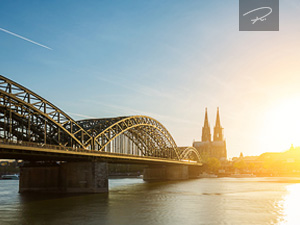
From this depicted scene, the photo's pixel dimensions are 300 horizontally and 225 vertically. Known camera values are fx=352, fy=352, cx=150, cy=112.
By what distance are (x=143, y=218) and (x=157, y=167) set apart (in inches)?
4580

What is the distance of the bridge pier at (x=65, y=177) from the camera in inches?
2857

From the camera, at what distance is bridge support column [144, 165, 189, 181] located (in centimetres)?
15675

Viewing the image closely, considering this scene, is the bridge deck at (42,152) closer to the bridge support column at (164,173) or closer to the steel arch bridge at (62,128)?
the steel arch bridge at (62,128)

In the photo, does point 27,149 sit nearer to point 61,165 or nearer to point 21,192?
point 61,165

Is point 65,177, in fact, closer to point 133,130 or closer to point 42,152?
point 42,152

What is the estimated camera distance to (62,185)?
74312 millimetres

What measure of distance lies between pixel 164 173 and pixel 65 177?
292 ft

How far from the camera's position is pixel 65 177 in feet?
244

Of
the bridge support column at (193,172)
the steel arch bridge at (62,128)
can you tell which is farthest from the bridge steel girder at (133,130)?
the bridge support column at (193,172)

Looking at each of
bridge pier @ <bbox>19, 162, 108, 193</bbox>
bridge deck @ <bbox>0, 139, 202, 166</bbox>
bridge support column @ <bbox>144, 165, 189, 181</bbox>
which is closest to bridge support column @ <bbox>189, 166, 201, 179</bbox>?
bridge support column @ <bbox>144, 165, 189, 181</bbox>

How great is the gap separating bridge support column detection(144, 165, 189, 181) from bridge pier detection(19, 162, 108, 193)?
81648mm

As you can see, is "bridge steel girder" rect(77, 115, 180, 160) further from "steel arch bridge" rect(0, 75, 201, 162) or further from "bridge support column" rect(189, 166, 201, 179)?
"bridge support column" rect(189, 166, 201, 179)

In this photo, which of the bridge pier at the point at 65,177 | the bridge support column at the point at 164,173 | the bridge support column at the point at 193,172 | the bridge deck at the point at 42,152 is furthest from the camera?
the bridge support column at the point at 193,172

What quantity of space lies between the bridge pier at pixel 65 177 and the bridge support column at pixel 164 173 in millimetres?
81648
